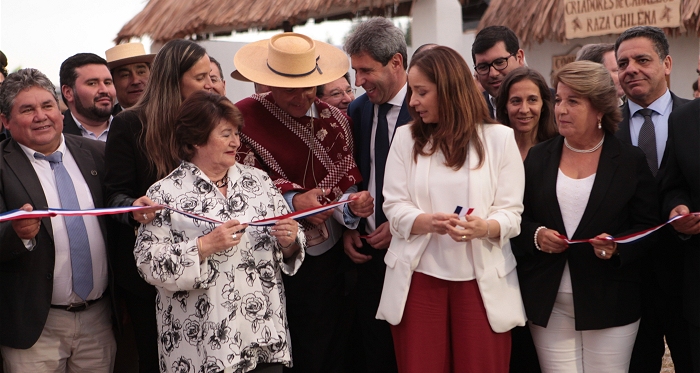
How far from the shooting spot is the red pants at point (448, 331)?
13.0 feet

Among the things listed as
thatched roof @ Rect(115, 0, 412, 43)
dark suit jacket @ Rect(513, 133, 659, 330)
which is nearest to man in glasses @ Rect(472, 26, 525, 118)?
dark suit jacket @ Rect(513, 133, 659, 330)

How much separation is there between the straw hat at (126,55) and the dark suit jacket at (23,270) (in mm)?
2503

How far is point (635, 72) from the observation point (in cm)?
491

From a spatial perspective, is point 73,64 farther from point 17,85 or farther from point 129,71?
point 17,85

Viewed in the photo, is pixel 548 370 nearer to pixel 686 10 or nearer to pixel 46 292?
pixel 46 292

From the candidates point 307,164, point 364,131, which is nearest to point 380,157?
point 364,131

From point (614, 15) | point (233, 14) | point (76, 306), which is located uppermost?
point (233, 14)

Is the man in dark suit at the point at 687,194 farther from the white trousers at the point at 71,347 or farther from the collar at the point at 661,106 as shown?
the white trousers at the point at 71,347

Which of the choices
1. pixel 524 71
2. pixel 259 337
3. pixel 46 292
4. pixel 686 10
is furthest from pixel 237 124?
pixel 686 10

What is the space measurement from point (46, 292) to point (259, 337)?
1338mm

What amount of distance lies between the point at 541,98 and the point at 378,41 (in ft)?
3.78

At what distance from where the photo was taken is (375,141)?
486 cm

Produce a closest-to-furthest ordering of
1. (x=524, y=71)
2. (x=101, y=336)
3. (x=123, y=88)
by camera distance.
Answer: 1. (x=101, y=336)
2. (x=524, y=71)
3. (x=123, y=88)

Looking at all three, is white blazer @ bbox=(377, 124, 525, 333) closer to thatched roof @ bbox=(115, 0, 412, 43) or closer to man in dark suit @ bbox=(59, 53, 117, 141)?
man in dark suit @ bbox=(59, 53, 117, 141)
